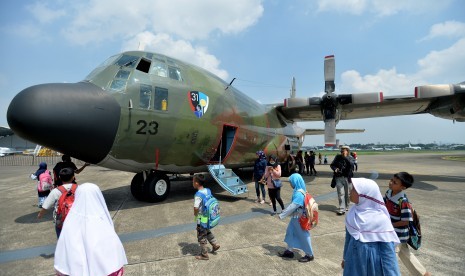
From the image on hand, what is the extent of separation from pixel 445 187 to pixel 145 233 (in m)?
12.9

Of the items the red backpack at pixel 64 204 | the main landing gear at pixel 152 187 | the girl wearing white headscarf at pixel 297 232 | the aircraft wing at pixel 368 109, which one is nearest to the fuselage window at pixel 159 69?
the main landing gear at pixel 152 187

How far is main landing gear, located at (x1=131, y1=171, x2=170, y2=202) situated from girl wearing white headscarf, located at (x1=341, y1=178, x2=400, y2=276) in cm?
632

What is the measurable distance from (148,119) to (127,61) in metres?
1.77

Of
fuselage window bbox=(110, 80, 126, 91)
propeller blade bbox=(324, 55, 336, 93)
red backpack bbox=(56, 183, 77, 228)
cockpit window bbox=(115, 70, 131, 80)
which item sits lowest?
red backpack bbox=(56, 183, 77, 228)

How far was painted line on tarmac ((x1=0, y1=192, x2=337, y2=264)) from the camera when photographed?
4.47m

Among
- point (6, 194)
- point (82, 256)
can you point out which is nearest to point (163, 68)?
point (82, 256)

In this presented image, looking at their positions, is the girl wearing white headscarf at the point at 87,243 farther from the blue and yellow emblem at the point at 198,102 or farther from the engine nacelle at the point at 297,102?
the engine nacelle at the point at 297,102

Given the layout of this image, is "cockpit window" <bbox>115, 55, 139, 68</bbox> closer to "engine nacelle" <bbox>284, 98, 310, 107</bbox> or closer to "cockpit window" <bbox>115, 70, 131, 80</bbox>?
"cockpit window" <bbox>115, 70, 131, 80</bbox>

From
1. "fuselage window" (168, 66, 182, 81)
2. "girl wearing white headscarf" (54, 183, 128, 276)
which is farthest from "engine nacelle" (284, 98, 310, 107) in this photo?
"girl wearing white headscarf" (54, 183, 128, 276)

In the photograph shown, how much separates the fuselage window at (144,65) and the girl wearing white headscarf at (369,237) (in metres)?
6.30

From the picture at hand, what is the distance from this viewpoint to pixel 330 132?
550 inches

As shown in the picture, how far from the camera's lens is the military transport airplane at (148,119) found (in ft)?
18.5

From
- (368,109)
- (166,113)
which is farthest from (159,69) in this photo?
(368,109)

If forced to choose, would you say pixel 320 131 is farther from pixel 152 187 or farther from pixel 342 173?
pixel 152 187
